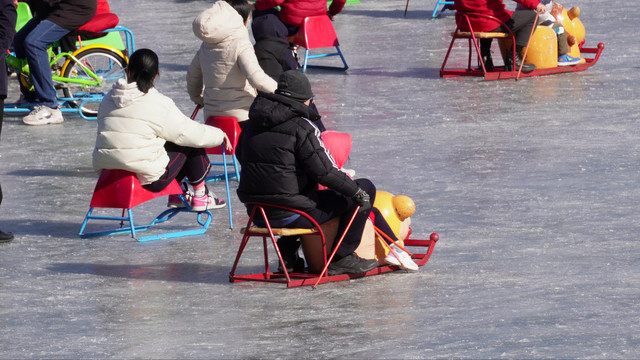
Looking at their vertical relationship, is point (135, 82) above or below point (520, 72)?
above

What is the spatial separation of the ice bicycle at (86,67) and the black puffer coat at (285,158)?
5740 millimetres

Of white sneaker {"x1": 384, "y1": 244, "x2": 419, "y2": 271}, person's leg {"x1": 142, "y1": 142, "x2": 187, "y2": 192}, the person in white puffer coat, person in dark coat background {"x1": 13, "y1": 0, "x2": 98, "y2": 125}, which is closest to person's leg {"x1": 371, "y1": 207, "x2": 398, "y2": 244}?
white sneaker {"x1": 384, "y1": 244, "x2": 419, "y2": 271}

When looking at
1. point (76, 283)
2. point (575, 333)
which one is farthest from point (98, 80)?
point (575, 333)

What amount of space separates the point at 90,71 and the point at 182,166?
434cm

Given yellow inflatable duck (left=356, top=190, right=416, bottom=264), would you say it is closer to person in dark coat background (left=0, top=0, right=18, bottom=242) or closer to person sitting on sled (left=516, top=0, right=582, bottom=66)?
person in dark coat background (left=0, top=0, right=18, bottom=242)

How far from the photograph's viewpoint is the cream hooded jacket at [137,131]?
24.8ft

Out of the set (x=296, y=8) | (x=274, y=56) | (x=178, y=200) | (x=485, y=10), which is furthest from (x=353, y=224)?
(x=296, y=8)

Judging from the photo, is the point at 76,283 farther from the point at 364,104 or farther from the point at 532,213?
the point at 364,104

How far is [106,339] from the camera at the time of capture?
6.00 metres

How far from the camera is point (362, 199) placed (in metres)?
6.50

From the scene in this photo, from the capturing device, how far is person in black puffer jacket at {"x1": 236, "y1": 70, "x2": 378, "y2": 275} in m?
6.45

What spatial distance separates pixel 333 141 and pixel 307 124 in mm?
704

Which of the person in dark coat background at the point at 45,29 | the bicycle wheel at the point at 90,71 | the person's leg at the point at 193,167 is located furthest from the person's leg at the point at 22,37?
the person's leg at the point at 193,167

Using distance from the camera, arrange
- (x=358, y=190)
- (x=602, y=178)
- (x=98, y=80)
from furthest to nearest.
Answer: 1. (x=98, y=80)
2. (x=602, y=178)
3. (x=358, y=190)
